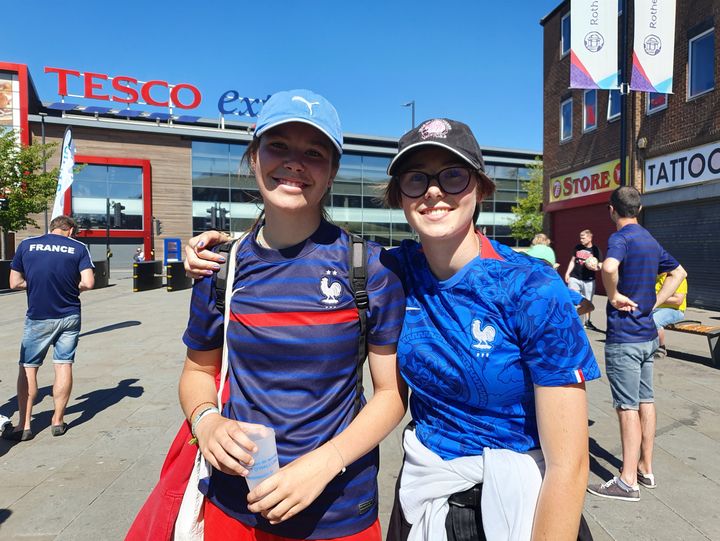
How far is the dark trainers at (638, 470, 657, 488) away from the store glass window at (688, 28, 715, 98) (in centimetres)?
1263

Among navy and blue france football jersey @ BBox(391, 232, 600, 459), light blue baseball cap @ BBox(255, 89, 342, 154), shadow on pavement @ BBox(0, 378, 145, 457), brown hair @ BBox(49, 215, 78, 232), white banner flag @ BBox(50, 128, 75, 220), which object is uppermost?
white banner flag @ BBox(50, 128, 75, 220)

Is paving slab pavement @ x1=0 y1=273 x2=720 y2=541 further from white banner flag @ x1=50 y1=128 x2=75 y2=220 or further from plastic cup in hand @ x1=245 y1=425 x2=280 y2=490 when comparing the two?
white banner flag @ x1=50 y1=128 x2=75 y2=220

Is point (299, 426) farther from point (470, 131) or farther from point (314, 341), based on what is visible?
point (470, 131)

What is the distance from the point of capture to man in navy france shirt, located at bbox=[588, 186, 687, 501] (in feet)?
11.4

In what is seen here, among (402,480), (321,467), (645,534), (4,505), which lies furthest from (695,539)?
(4,505)

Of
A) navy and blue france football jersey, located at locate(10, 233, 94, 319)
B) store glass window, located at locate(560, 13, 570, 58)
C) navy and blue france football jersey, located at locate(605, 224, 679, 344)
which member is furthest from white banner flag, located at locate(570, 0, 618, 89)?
navy and blue france football jersey, located at locate(10, 233, 94, 319)

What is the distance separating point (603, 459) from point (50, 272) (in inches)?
211

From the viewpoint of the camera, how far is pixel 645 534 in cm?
300

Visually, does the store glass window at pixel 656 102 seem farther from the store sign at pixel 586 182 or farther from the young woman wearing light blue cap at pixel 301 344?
the young woman wearing light blue cap at pixel 301 344

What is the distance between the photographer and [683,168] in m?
13.2

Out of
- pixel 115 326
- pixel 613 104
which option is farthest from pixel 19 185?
pixel 613 104

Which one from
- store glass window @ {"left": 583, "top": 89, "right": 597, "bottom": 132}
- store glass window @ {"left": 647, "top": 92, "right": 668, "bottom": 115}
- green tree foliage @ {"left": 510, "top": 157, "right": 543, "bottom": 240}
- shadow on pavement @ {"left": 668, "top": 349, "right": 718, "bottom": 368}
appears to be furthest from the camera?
green tree foliage @ {"left": 510, "top": 157, "right": 543, "bottom": 240}

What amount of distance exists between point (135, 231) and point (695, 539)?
132 feet

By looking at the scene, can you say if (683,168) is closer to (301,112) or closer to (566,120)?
(566,120)
